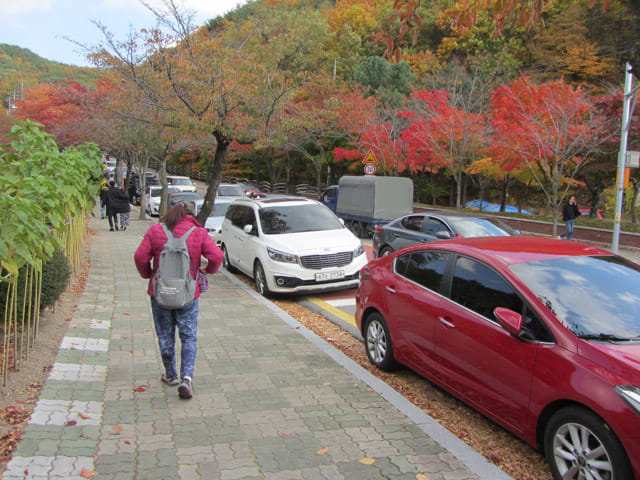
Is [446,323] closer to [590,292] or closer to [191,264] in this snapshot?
[590,292]

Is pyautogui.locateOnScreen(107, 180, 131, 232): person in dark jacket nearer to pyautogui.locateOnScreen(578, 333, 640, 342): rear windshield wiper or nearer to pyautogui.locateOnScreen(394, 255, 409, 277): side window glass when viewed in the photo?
pyautogui.locateOnScreen(394, 255, 409, 277): side window glass

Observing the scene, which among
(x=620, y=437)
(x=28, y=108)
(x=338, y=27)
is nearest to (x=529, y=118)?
(x=620, y=437)

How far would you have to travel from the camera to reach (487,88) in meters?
30.5

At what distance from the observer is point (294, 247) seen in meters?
8.98

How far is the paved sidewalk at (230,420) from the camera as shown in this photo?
11.0ft

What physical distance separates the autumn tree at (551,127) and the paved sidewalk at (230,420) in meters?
15.5

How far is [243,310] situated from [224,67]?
5488mm

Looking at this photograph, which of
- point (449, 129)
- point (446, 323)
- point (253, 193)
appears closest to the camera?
point (446, 323)

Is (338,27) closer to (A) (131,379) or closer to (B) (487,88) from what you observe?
(B) (487,88)

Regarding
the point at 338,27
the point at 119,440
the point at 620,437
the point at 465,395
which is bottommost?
the point at 119,440

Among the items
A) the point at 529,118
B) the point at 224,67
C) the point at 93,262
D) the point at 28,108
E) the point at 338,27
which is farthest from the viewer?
the point at 338,27

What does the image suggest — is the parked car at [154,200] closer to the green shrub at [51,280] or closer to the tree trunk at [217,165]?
the tree trunk at [217,165]

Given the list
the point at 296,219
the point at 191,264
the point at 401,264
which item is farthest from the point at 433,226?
the point at 191,264

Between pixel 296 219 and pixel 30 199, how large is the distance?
5696 millimetres
